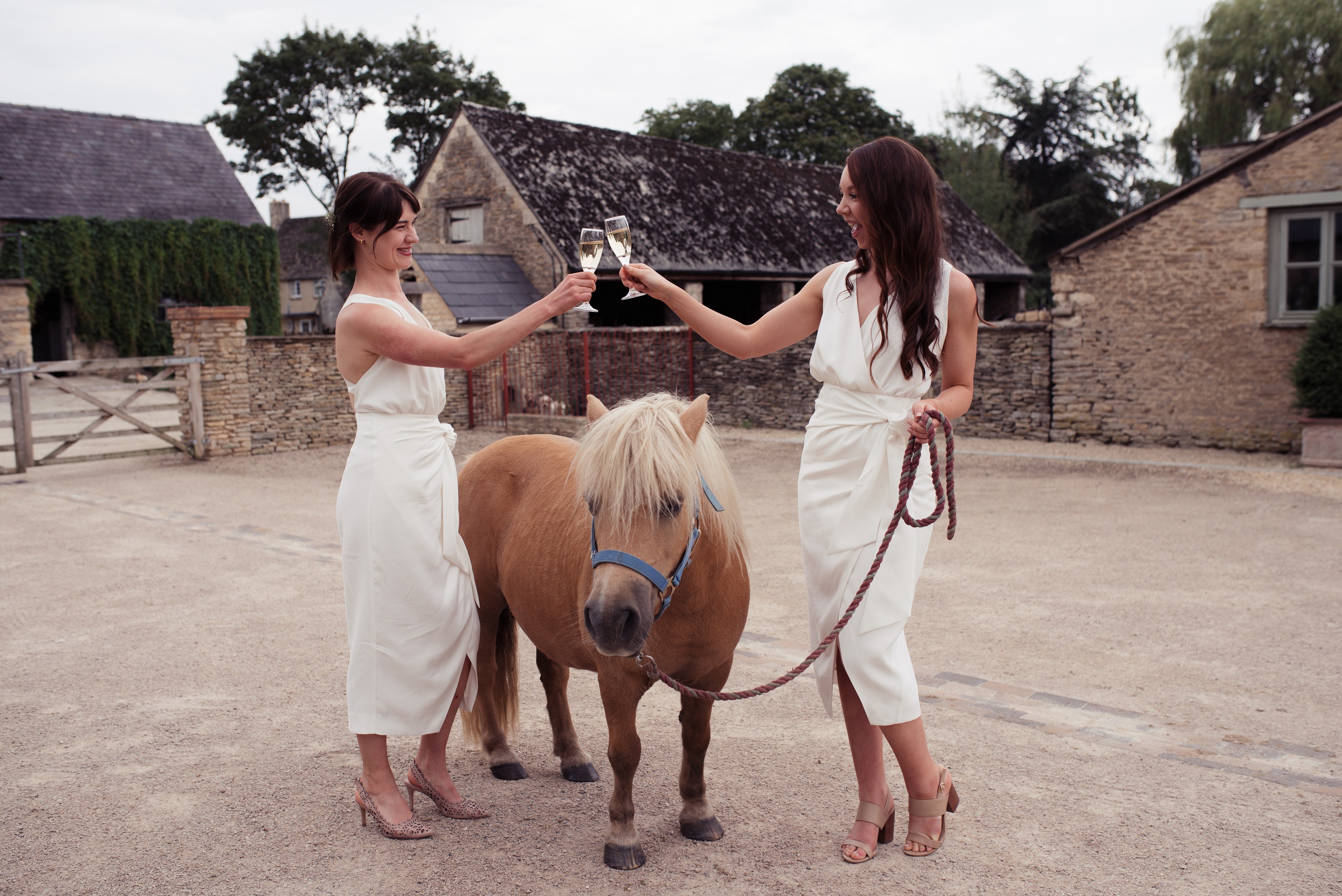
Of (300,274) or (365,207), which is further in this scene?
(300,274)

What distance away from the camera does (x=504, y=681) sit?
3.75 meters

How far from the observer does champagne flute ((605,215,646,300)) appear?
9.50ft

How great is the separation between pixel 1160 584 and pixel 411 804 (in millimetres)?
5146

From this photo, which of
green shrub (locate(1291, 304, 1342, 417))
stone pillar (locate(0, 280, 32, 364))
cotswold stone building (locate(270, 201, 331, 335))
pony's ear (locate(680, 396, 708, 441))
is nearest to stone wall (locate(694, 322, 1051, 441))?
green shrub (locate(1291, 304, 1342, 417))

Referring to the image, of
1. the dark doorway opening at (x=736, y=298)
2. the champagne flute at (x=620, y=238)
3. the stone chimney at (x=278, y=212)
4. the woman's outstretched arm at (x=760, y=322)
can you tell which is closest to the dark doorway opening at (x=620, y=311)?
the dark doorway opening at (x=736, y=298)

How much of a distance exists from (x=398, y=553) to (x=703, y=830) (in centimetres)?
132

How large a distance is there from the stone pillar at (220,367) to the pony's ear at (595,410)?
12472 mm

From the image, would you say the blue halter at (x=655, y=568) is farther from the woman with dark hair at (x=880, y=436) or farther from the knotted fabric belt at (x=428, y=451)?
Result: the knotted fabric belt at (x=428, y=451)

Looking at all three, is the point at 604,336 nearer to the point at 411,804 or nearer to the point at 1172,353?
the point at 1172,353

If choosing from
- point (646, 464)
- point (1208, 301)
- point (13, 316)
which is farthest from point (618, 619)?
point (13, 316)

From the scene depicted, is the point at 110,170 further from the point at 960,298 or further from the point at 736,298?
the point at 960,298

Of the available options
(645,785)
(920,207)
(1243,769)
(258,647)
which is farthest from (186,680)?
(1243,769)

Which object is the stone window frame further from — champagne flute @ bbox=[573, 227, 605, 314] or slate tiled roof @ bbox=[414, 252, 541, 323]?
champagne flute @ bbox=[573, 227, 605, 314]

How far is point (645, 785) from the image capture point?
353 centimetres
